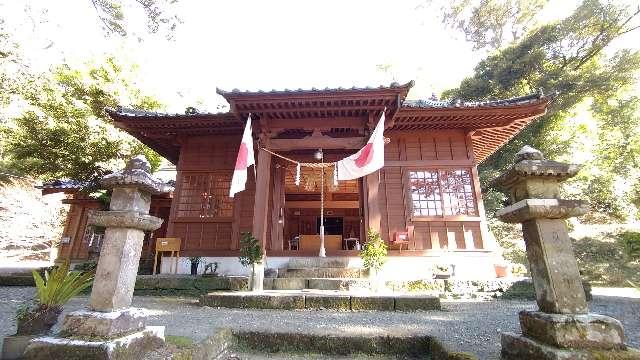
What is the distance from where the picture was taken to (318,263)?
8125 mm

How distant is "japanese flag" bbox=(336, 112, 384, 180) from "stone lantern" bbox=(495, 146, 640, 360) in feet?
13.2

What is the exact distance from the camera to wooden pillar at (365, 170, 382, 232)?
7.80 m

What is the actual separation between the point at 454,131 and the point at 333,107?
14.1ft

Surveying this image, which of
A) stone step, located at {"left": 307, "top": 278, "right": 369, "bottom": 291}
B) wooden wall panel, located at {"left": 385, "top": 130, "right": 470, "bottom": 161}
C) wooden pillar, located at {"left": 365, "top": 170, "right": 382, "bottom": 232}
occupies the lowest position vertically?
stone step, located at {"left": 307, "top": 278, "right": 369, "bottom": 291}

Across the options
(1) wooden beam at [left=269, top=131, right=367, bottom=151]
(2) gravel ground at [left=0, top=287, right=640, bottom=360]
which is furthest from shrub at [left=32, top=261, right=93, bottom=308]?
(1) wooden beam at [left=269, top=131, right=367, bottom=151]

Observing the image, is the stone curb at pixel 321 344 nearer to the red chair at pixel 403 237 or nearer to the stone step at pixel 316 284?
the stone step at pixel 316 284

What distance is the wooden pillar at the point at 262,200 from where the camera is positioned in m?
7.82

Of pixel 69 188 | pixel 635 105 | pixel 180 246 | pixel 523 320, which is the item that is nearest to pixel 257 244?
pixel 180 246

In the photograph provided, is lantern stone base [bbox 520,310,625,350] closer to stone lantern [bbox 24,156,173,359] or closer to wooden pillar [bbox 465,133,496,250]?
stone lantern [bbox 24,156,173,359]

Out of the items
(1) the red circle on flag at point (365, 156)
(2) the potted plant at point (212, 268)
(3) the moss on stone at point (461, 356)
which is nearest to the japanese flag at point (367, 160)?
(1) the red circle on flag at point (365, 156)

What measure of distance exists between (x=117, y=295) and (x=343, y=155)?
8.11 m

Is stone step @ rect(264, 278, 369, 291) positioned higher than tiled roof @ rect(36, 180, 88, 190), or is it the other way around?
tiled roof @ rect(36, 180, 88, 190)

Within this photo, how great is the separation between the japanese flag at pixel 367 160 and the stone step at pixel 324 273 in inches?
90.7

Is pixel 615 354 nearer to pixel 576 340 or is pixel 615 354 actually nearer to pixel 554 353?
pixel 576 340
